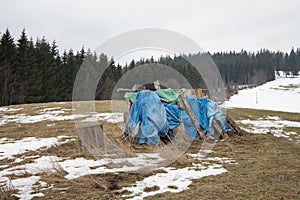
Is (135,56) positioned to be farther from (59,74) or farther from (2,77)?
(59,74)

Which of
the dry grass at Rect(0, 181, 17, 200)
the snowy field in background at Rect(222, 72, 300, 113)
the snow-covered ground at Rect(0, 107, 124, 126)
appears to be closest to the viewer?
the dry grass at Rect(0, 181, 17, 200)

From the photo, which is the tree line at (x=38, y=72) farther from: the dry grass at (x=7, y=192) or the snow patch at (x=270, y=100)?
the snow patch at (x=270, y=100)

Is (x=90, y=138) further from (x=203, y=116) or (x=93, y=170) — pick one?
(x=203, y=116)

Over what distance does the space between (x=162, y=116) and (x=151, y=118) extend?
375 millimetres

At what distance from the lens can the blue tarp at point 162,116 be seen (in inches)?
255

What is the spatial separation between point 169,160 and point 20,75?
26.4 m

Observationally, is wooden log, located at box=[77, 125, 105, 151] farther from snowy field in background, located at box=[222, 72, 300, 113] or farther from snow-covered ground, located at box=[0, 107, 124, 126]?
snowy field in background, located at box=[222, 72, 300, 113]

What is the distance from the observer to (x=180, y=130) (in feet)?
23.2

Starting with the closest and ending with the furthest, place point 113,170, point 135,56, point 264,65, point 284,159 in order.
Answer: point 113,170
point 284,159
point 135,56
point 264,65

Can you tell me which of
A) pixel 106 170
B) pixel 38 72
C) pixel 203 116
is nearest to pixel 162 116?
pixel 203 116

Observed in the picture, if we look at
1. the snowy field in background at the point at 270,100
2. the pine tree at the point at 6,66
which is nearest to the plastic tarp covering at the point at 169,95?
the snowy field in background at the point at 270,100

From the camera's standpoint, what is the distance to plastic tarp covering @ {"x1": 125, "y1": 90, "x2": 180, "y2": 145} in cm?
643

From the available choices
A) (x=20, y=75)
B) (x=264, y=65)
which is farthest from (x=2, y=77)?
(x=264, y=65)

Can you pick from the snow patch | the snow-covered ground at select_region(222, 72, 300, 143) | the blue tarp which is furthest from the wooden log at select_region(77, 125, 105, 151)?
the snow patch
